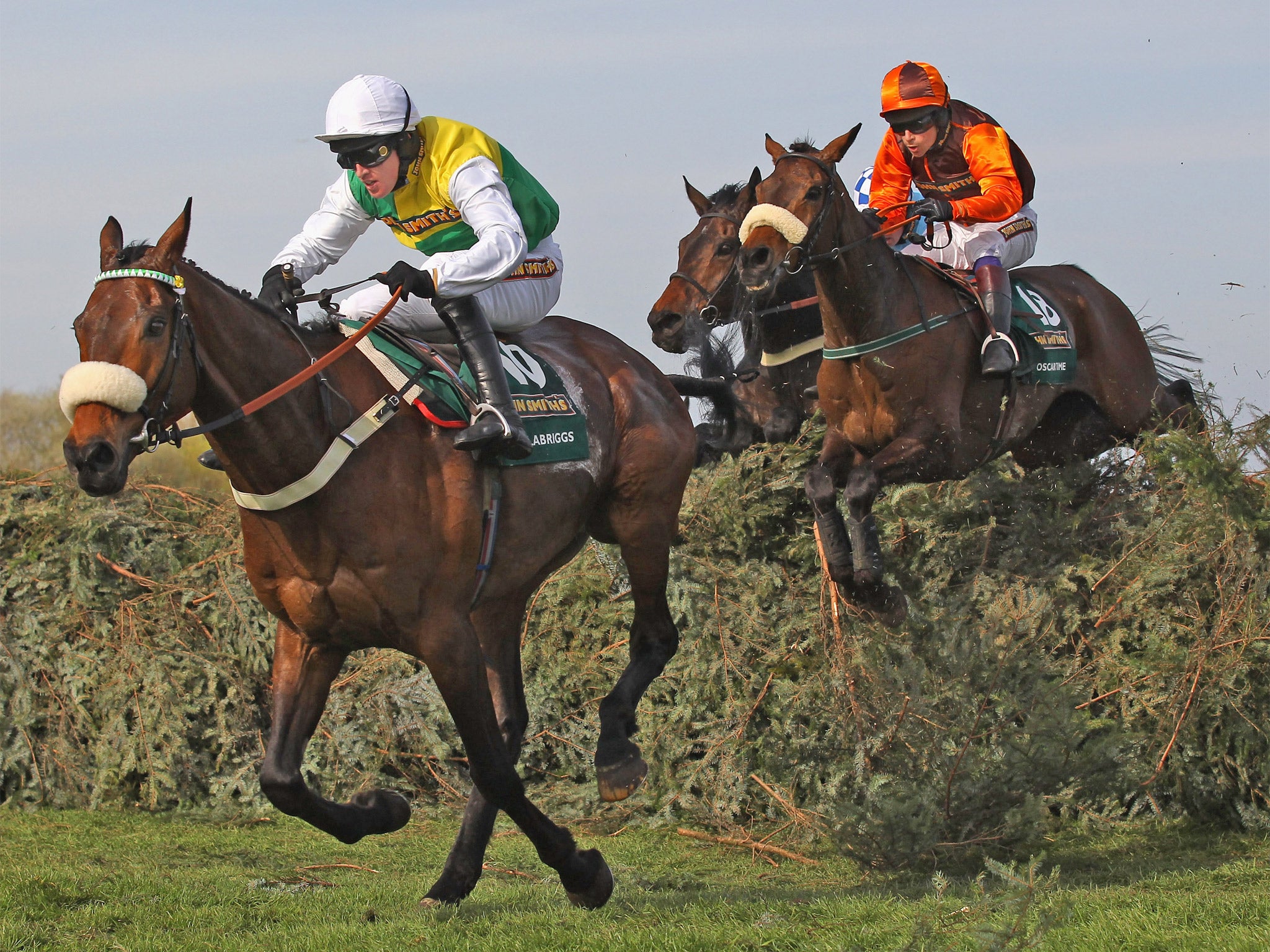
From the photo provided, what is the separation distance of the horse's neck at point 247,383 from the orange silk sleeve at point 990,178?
11.8 ft

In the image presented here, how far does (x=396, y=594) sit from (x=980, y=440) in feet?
12.0

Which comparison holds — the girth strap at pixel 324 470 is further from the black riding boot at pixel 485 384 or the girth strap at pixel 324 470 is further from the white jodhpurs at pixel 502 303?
the white jodhpurs at pixel 502 303

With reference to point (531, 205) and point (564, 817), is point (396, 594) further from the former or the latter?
point (564, 817)

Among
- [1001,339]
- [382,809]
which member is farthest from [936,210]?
[382,809]

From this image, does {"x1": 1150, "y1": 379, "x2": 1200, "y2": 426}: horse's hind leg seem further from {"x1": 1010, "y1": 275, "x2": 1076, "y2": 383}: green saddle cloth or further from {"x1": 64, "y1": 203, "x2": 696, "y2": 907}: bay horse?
{"x1": 64, "y1": 203, "x2": 696, "y2": 907}: bay horse

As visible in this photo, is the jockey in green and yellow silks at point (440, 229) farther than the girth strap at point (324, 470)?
Yes

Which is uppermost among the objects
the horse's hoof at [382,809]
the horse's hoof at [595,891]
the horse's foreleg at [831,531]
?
the horse's foreleg at [831,531]

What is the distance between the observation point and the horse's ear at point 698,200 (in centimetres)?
834

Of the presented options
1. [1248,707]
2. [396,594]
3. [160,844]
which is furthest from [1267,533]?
[160,844]

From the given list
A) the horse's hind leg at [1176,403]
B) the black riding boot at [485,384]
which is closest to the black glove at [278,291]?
the black riding boot at [485,384]

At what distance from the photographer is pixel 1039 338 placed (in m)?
7.59

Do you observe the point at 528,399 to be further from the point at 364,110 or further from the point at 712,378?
the point at 712,378

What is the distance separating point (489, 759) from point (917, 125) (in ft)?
13.2

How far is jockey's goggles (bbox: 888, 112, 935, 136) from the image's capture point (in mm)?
7176
